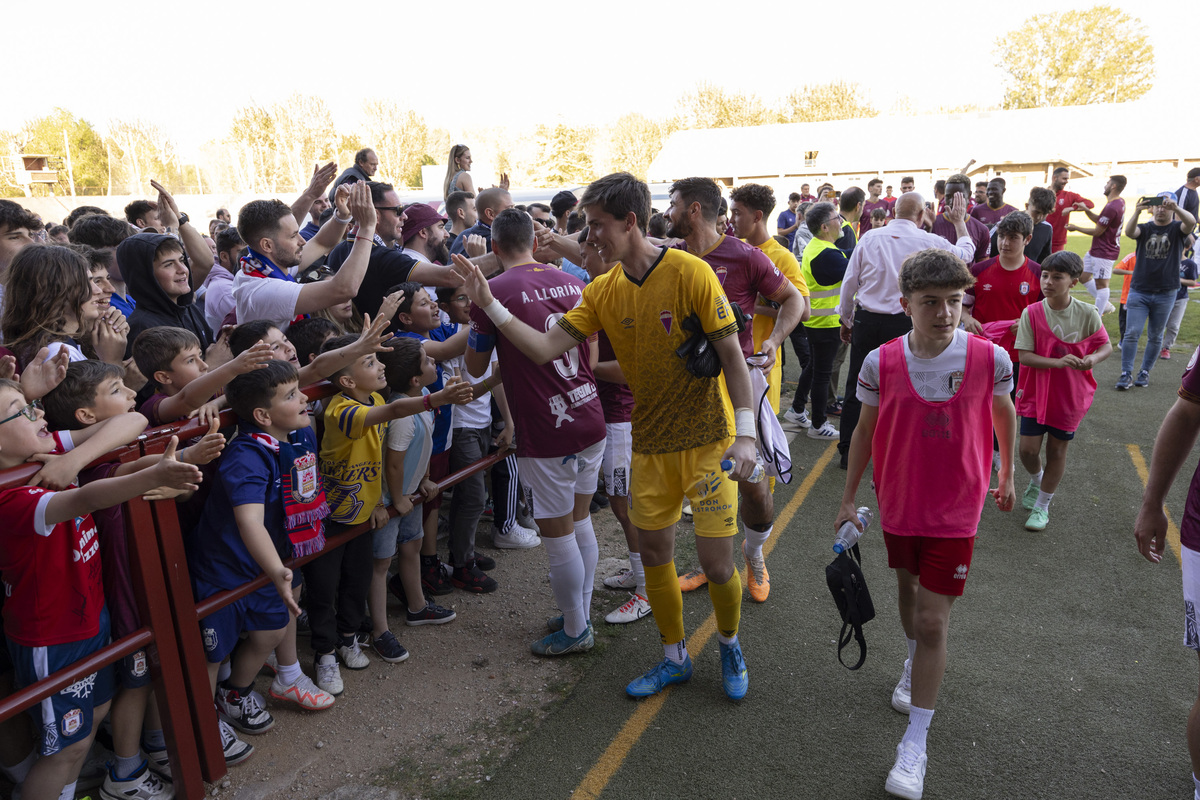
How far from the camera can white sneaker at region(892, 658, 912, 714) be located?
3252mm

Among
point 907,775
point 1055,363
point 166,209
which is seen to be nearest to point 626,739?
point 907,775

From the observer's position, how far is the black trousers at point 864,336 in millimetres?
6020

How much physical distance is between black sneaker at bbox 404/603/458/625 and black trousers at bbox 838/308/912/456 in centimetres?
360

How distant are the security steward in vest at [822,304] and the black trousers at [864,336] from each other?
A: 0.74m

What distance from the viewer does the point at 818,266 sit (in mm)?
7262

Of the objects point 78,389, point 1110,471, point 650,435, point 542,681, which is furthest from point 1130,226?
point 78,389

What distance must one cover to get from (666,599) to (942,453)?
4.58 ft

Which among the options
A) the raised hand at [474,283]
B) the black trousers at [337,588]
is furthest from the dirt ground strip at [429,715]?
the raised hand at [474,283]

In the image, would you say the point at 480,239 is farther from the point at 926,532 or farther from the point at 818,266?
the point at 818,266

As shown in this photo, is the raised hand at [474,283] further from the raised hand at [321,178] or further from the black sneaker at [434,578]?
the raised hand at [321,178]

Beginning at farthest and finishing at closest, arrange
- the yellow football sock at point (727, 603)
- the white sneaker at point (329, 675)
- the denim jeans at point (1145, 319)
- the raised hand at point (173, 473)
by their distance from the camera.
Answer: the denim jeans at point (1145, 319)
the white sneaker at point (329, 675)
the yellow football sock at point (727, 603)
the raised hand at point (173, 473)

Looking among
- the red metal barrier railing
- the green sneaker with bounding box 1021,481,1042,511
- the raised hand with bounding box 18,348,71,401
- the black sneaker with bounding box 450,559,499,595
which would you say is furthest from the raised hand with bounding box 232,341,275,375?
the green sneaker with bounding box 1021,481,1042,511

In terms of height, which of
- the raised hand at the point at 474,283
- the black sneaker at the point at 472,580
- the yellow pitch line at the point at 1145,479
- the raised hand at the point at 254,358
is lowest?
the yellow pitch line at the point at 1145,479

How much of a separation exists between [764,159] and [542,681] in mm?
46640
